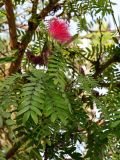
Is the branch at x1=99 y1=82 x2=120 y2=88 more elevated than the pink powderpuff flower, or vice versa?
the pink powderpuff flower

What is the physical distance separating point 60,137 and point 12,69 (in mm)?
396

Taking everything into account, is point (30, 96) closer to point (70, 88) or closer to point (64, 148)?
point (70, 88)

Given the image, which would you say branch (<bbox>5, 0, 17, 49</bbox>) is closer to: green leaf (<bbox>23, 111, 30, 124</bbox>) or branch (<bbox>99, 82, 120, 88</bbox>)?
branch (<bbox>99, 82, 120, 88</bbox>)

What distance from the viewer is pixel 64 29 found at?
1268mm

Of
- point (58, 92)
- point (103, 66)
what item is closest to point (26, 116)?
point (58, 92)

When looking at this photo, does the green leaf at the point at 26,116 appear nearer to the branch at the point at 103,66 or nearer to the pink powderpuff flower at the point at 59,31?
the pink powderpuff flower at the point at 59,31

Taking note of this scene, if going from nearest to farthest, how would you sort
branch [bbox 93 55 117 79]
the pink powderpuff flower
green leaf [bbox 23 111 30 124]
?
green leaf [bbox 23 111 30 124]
the pink powderpuff flower
branch [bbox 93 55 117 79]

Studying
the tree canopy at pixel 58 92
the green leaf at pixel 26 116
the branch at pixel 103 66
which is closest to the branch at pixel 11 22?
the tree canopy at pixel 58 92

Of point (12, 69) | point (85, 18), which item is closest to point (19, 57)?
point (12, 69)

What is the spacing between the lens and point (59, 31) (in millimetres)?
1241

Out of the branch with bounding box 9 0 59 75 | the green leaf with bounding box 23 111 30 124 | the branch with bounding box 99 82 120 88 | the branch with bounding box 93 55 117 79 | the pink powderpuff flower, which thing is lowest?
the green leaf with bounding box 23 111 30 124

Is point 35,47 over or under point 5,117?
over

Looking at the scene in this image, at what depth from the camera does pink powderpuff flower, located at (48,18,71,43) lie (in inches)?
48.4

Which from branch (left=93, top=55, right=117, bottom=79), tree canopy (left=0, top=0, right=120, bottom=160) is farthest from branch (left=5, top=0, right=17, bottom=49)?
branch (left=93, top=55, right=117, bottom=79)
